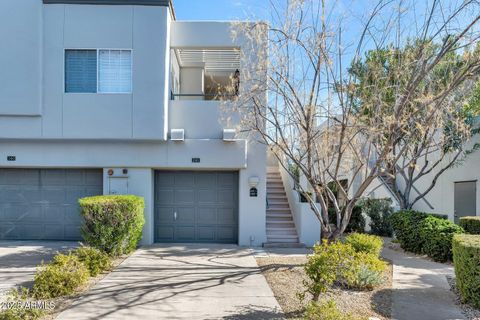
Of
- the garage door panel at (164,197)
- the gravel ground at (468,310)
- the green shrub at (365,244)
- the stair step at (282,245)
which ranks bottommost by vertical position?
the stair step at (282,245)

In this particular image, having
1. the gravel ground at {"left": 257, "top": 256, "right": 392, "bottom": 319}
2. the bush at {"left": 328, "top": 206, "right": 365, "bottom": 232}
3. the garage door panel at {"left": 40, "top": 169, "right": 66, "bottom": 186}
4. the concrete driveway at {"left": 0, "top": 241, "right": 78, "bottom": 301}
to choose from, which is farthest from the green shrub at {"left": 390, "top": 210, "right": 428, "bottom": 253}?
the garage door panel at {"left": 40, "top": 169, "right": 66, "bottom": 186}

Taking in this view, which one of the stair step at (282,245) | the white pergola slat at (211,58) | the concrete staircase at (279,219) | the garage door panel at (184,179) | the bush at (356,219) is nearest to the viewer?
the stair step at (282,245)

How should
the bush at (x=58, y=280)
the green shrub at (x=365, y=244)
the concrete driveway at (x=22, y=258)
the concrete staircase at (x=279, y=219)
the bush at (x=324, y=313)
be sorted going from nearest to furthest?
the bush at (x=324, y=313)
the bush at (x=58, y=280)
the concrete driveway at (x=22, y=258)
the green shrub at (x=365, y=244)
the concrete staircase at (x=279, y=219)

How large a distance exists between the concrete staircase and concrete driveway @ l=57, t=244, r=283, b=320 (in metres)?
2.06

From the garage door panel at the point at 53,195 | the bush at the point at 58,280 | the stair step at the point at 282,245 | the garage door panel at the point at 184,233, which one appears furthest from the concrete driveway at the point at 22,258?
the stair step at the point at 282,245

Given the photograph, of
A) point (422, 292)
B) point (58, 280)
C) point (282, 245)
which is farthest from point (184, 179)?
point (422, 292)

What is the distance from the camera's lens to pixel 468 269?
5820mm

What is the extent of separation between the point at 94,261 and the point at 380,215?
34.4 feet

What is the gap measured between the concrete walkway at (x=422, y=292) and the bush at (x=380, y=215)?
4662mm

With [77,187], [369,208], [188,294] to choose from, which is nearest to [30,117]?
[77,187]

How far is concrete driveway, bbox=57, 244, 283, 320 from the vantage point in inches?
220

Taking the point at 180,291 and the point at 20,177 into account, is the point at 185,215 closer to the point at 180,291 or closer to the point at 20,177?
the point at 180,291

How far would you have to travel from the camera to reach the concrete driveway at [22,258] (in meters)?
7.18

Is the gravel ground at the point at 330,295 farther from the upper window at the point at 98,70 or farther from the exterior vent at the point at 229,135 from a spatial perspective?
the upper window at the point at 98,70
